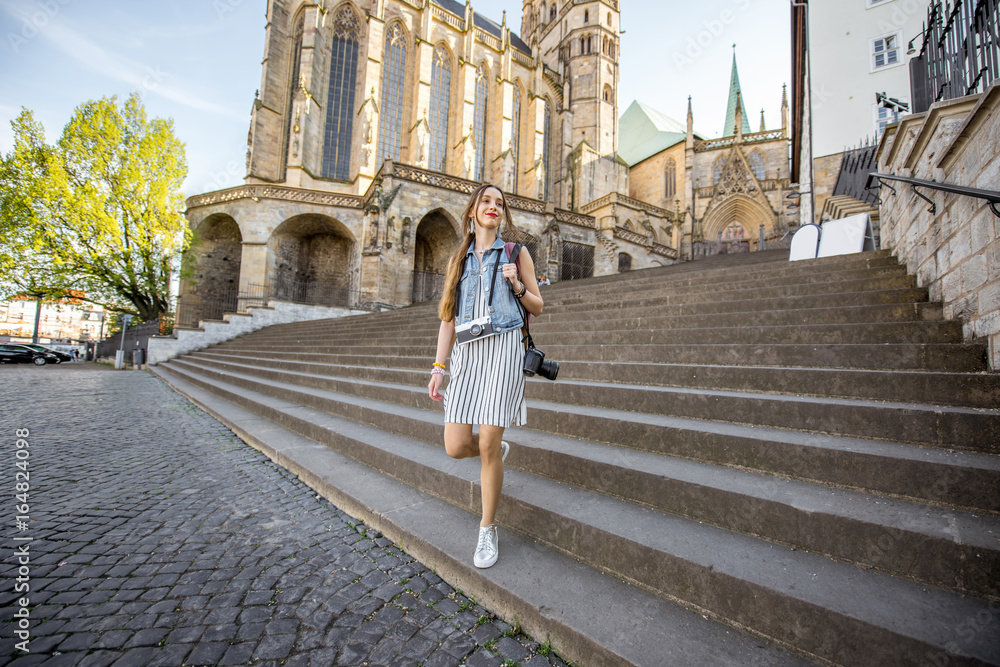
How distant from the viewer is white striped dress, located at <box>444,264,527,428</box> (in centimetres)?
176

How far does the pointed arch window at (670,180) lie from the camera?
93.1 feet

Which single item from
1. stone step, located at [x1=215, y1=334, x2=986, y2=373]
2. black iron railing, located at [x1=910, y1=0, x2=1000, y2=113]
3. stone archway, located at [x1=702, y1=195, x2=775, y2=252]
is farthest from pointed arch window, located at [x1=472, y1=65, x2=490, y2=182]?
stone step, located at [x1=215, y1=334, x2=986, y2=373]

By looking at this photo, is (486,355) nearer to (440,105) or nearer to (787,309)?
(787,309)

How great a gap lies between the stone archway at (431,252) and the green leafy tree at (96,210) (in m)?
9.91

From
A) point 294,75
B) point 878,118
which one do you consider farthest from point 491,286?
point 294,75

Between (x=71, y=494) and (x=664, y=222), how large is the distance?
92.5ft

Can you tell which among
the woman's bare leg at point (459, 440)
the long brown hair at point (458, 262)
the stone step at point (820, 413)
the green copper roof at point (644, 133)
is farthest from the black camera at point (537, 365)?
the green copper roof at point (644, 133)

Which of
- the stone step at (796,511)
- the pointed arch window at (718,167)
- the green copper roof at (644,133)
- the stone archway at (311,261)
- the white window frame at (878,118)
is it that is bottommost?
the stone step at (796,511)

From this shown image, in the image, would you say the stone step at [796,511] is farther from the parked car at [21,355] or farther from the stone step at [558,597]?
the parked car at [21,355]

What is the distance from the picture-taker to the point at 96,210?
15.5 meters

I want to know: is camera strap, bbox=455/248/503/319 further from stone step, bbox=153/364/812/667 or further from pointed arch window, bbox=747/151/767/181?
pointed arch window, bbox=747/151/767/181

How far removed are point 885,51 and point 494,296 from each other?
1664 cm

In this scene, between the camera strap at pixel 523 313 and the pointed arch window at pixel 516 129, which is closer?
the camera strap at pixel 523 313

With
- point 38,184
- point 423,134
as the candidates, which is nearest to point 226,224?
point 38,184
